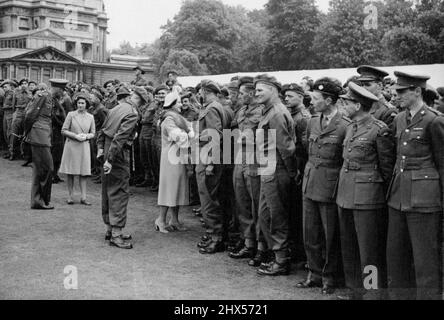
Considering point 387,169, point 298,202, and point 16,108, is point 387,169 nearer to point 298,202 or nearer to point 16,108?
point 298,202

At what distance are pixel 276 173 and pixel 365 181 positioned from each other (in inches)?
55.7

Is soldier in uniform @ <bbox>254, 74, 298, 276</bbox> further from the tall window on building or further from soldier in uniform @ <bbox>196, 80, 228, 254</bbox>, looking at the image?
the tall window on building

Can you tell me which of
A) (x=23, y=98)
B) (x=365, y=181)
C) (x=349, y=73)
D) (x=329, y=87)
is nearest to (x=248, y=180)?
(x=329, y=87)

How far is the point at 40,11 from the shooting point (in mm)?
58844

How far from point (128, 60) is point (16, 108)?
4356 cm

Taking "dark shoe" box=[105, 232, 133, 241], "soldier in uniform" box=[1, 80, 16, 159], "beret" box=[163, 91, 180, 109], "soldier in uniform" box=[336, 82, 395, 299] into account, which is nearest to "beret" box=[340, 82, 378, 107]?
"soldier in uniform" box=[336, 82, 395, 299]

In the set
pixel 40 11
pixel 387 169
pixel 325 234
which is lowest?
pixel 325 234

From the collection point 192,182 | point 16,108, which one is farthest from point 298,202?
point 16,108

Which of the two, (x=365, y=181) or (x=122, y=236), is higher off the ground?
(x=365, y=181)

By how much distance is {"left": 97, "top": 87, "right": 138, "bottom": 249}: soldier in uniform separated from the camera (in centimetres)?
751

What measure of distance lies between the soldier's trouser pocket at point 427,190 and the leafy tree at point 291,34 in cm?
5118

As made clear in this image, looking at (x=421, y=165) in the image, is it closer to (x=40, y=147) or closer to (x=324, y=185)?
(x=324, y=185)

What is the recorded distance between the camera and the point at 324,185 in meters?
5.82

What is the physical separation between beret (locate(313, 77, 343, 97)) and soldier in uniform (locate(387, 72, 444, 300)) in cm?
101
